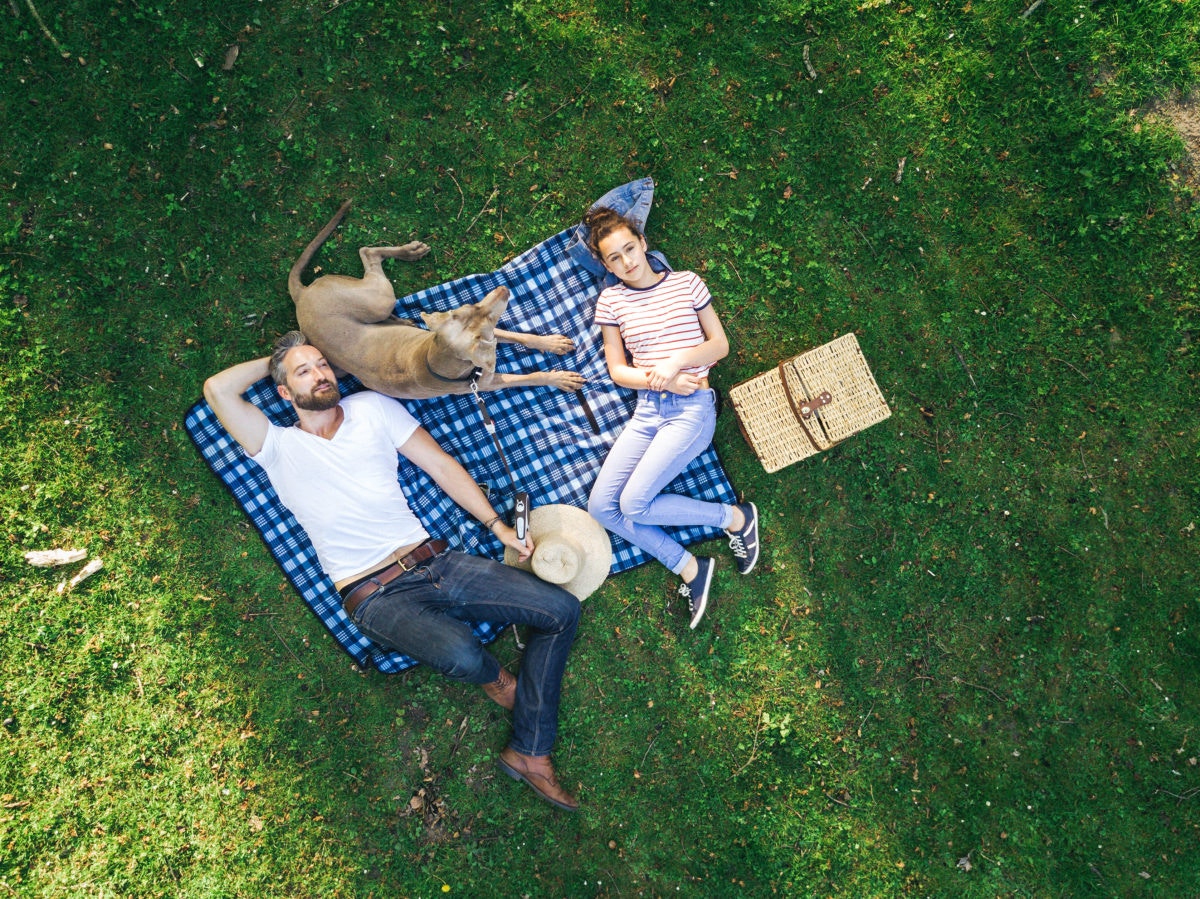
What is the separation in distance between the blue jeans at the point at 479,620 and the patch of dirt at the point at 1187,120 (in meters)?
6.89

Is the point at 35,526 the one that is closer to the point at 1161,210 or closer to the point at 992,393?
the point at 992,393

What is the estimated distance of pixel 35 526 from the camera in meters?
6.04

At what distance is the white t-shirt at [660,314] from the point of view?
19.5 feet

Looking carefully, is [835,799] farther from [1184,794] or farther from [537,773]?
[1184,794]

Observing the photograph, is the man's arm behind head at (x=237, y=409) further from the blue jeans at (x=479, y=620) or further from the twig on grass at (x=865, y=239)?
the twig on grass at (x=865, y=239)

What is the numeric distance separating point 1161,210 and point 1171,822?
5.59 m

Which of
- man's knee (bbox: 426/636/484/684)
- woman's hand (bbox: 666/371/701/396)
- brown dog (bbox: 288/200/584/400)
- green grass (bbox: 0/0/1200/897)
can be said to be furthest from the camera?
green grass (bbox: 0/0/1200/897)

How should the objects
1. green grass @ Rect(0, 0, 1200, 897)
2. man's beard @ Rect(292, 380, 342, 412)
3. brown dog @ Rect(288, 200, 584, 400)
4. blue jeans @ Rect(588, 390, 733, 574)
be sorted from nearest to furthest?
brown dog @ Rect(288, 200, 584, 400) < man's beard @ Rect(292, 380, 342, 412) < blue jeans @ Rect(588, 390, 733, 574) < green grass @ Rect(0, 0, 1200, 897)

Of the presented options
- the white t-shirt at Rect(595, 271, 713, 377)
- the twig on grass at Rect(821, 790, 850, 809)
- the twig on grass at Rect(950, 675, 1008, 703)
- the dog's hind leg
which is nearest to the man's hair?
the dog's hind leg

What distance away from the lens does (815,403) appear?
5.99 metres

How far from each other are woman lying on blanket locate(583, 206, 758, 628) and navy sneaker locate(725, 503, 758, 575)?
0.25 meters

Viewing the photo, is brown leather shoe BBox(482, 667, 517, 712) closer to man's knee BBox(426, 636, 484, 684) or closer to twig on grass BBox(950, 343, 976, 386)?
man's knee BBox(426, 636, 484, 684)

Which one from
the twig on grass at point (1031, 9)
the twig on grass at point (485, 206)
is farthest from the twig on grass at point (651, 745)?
the twig on grass at point (1031, 9)

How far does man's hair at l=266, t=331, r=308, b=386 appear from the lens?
5633mm
